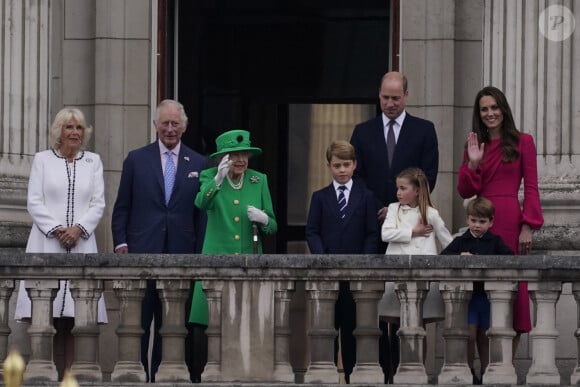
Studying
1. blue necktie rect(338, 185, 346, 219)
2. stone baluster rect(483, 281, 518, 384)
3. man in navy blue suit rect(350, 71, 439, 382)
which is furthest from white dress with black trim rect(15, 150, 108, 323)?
stone baluster rect(483, 281, 518, 384)

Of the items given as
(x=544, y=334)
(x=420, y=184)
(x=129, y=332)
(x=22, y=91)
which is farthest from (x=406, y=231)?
(x=22, y=91)

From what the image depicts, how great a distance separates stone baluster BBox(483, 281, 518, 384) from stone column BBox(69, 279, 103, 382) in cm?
247

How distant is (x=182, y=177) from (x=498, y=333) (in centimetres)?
239

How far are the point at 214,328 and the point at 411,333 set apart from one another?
1.25 meters

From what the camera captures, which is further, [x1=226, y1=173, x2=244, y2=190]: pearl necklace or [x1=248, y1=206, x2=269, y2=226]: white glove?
[x1=226, y1=173, x2=244, y2=190]: pearl necklace

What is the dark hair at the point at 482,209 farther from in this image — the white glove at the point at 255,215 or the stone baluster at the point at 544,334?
the white glove at the point at 255,215

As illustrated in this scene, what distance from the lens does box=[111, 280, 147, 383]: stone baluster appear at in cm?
1212

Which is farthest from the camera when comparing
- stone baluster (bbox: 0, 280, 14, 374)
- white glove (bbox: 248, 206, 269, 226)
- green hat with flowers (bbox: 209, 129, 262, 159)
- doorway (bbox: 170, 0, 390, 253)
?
doorway (bbox: 170, 0, 390, 253)

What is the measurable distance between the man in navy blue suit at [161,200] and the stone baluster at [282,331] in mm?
888

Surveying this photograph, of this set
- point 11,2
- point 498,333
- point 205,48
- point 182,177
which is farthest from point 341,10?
point 498,333

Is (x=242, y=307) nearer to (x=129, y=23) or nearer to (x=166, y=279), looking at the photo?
(x=166, y=279)

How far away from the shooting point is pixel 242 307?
1223cm

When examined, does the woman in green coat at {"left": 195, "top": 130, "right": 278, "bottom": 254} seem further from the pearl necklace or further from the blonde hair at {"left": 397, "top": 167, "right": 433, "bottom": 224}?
the blonde hair at {"left": 397, "top": 167, "right": 433, "bottom": 224}

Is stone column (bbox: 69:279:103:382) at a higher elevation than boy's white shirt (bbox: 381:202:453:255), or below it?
below
